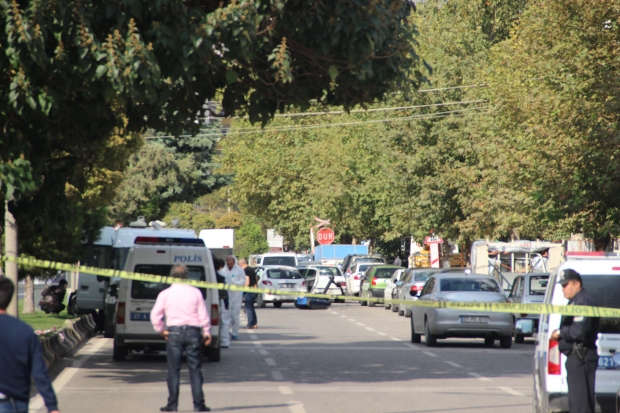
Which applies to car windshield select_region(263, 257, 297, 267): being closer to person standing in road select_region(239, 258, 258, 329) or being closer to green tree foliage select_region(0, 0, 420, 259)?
person standing in road select_region(239, 258, 258, 329)

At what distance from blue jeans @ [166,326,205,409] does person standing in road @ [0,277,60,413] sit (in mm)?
5300

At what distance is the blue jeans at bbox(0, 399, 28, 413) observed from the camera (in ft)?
21.8

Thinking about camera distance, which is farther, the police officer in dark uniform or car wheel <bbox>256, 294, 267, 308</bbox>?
car wheel <bbox>256, 294, 267, 308</bbox>

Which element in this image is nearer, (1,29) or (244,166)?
(1,29)

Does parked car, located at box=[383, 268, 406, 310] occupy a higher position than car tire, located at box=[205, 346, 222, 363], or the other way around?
parked car, located at box=[383, 268, 406, 310]

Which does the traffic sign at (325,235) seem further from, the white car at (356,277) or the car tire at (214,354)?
the car tire at (214,354)

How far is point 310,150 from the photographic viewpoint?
7300 centimetres

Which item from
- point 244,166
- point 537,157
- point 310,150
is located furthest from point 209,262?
point 244,166

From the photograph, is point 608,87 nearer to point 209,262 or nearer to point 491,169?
point 209,262

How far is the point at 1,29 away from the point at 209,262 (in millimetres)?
6959

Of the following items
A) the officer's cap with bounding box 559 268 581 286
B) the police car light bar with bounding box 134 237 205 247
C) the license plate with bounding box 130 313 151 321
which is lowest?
the license plate with bounding box 130 313 151 321

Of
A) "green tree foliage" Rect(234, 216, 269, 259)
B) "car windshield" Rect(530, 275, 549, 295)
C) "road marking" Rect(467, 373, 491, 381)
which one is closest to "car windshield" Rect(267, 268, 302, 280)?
"car windshield" Rect(530, 275, 549, 295)

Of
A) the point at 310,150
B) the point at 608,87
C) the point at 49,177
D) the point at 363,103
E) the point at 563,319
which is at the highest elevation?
the point at 310,150

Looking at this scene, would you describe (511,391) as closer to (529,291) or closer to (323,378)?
(323,378)
